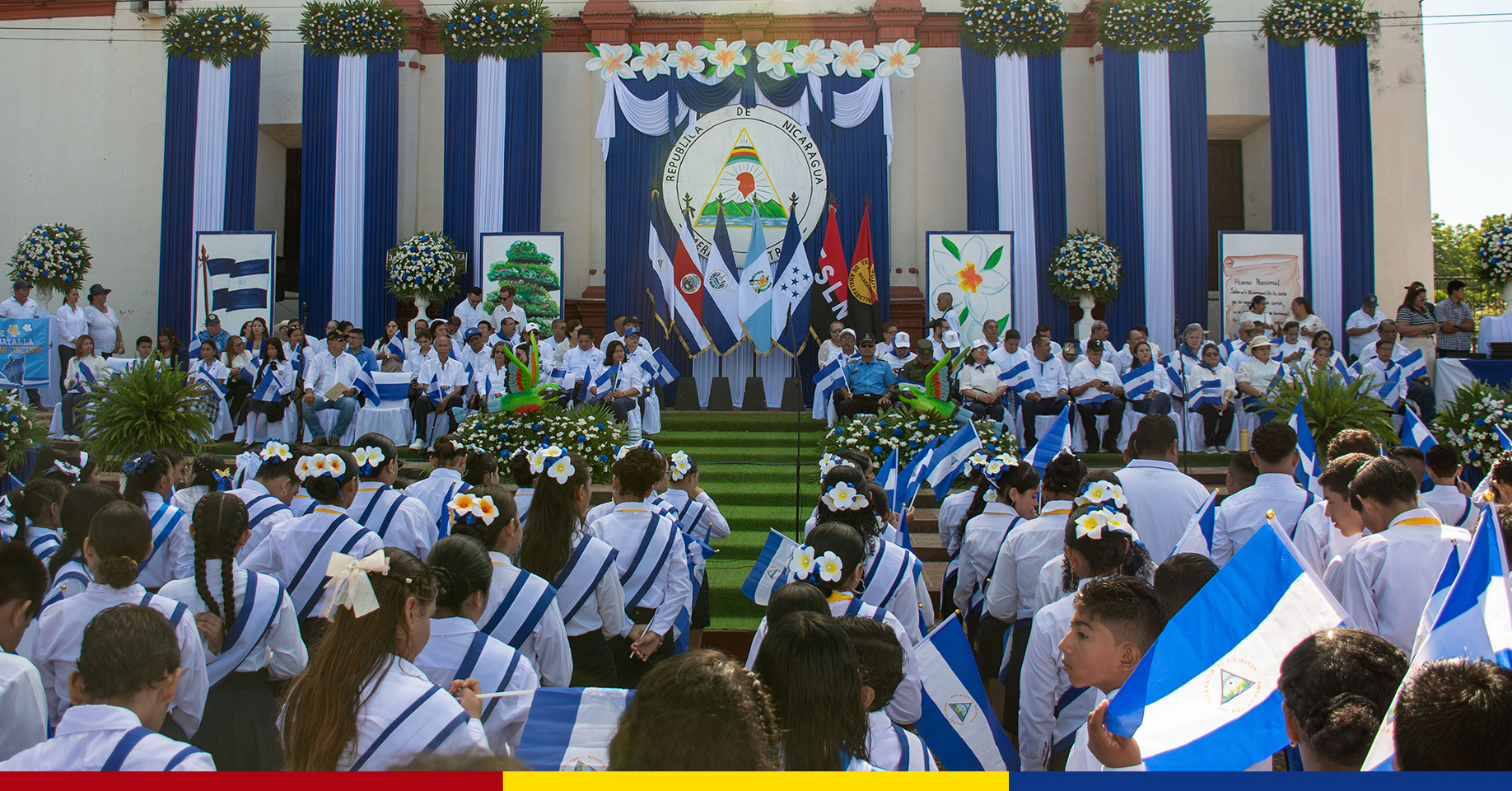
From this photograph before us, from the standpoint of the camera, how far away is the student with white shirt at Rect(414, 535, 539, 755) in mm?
3105

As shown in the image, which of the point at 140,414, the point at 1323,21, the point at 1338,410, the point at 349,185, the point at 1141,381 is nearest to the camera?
the point at 140,414

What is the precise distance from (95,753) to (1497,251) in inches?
570

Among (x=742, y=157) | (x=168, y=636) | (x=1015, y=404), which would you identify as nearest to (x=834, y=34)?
(x=742, y=157)

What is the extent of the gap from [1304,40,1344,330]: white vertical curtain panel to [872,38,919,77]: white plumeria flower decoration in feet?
18.5

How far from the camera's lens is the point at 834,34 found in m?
15.8

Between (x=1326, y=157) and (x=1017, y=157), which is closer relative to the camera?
(x=1326, y=157)

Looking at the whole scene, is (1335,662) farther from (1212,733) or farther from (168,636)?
(168,636)

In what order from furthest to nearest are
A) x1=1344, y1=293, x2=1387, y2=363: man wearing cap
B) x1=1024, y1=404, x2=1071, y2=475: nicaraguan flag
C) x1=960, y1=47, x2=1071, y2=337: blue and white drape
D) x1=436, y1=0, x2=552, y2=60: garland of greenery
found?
x1=436, y1=0, x2=552, y2=60: garland of greenery, x1=960, y1=47, x2=1071, y2=337: blue and white drape, x1=1344, y1=293, x2=1387, y2=363: man wearing cap, x1=1024, y1=404, x2=1071, y2=475: nicaraguan flag

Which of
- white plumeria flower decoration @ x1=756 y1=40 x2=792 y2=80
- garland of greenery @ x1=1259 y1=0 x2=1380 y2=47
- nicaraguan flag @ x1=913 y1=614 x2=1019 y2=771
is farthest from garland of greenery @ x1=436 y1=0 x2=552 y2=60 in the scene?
nicaraguan flag @ x1=913 y1=614 x2=1019 y2=771

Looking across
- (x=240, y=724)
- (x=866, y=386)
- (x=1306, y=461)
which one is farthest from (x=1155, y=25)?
(x=240, y=724)

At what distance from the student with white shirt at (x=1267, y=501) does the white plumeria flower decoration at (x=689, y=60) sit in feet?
37.9

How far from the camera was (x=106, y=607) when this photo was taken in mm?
3420

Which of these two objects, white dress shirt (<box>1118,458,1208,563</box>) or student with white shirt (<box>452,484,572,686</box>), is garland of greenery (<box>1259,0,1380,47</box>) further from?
student with white shirt (<box>452,484,572,686</box>)

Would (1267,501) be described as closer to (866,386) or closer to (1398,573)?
(1398,573)
